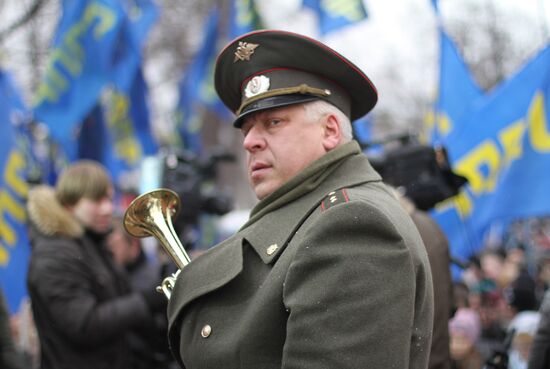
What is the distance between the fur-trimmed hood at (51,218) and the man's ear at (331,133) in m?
2.18

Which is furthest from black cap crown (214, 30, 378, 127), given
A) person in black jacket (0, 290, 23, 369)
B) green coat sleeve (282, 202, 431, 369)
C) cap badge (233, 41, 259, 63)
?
person in black jacket (0, 290, 23, 369)

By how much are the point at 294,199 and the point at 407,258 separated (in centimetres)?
49

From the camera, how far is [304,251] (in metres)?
2.10

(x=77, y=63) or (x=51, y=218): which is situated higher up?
(x=77, y=63)

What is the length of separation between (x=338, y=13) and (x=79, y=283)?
4.02m

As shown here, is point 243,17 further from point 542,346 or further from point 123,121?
point 542,346

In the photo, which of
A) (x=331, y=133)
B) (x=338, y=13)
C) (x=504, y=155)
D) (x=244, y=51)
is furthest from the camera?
(x=338, y=13)

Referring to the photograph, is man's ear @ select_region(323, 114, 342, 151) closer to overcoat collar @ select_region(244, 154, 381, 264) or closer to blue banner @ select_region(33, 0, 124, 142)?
overcoat collar @ select_region(244, 154, 381, 264)

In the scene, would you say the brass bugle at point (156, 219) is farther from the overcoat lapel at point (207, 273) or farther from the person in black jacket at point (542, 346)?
the person in black jacket at point (542, 346)

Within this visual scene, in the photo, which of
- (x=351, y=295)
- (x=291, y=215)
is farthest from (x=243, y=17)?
(x=351, y=295)

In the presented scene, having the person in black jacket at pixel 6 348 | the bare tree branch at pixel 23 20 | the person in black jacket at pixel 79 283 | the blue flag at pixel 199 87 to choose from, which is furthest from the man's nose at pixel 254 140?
the bare tree branch at pixel 23 20

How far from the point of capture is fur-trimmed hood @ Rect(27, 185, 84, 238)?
13.9 ft

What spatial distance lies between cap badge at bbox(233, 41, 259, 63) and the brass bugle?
544mm

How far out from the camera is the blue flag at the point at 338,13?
7.07m
